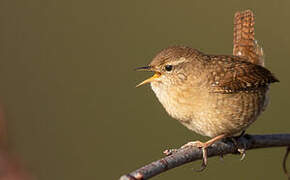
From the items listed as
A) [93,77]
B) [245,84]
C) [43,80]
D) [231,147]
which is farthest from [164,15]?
[231,147]

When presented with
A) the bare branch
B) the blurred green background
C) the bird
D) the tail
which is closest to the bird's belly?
the bird

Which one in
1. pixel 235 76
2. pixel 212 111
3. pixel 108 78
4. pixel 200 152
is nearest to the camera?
pixel 200 152

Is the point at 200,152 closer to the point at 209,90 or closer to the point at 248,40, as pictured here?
the point at 209,90

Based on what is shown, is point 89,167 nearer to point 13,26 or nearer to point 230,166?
point 230,166

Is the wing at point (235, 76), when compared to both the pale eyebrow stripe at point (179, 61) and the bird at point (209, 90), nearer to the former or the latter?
the bird at point (209, 90)

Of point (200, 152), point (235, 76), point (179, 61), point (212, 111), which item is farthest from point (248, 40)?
point (200, 152)

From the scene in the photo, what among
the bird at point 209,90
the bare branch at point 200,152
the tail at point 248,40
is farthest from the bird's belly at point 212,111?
the tail at point 248,40

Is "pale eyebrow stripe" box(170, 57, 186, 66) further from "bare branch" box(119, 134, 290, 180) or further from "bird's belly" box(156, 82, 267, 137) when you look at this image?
"bare branch" box(119, 134, 290, 180)
